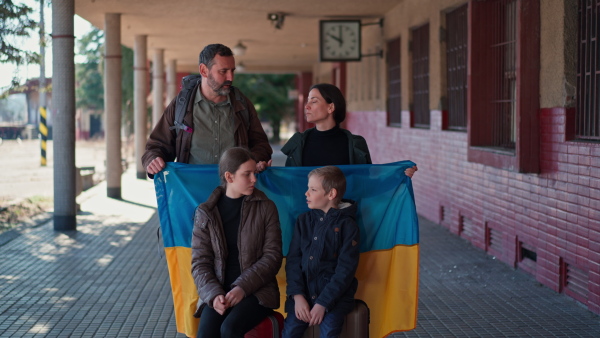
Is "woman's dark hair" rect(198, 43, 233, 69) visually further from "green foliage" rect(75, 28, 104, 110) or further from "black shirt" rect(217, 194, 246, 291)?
"green foliage" rect(75, 28, 104, 110)

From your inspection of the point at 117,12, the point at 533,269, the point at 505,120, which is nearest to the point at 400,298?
the point at 533,269

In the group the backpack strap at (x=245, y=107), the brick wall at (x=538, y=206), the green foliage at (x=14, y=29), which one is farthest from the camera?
the green foliage at (x=14, y=29)

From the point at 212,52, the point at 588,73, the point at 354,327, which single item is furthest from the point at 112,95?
the point at 354,327

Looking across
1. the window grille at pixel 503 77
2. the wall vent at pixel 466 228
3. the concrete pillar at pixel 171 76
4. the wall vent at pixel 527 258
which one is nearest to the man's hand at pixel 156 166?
the wall vent at pixel 527 258

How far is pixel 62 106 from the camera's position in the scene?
11.9 metres

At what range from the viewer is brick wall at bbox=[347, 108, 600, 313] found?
7.00m

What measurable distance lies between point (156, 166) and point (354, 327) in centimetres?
140

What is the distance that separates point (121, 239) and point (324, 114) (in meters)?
6.89

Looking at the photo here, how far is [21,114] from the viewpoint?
42.1m

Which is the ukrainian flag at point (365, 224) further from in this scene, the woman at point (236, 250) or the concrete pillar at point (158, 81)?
the concrete pillar at point (158, 81)

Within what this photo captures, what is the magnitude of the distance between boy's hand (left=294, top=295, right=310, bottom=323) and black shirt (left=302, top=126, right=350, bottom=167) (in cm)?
94

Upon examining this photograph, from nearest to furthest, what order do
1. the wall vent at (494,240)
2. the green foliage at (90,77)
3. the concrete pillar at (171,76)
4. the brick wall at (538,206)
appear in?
the brick wall at (538,206)
the wall vent at (494,240)
the concrete pillar at (171,76)
the green foliage at (90,77)

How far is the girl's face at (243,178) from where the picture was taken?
4.48 metres

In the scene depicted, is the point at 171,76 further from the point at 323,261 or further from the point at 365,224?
the point at 323,261
